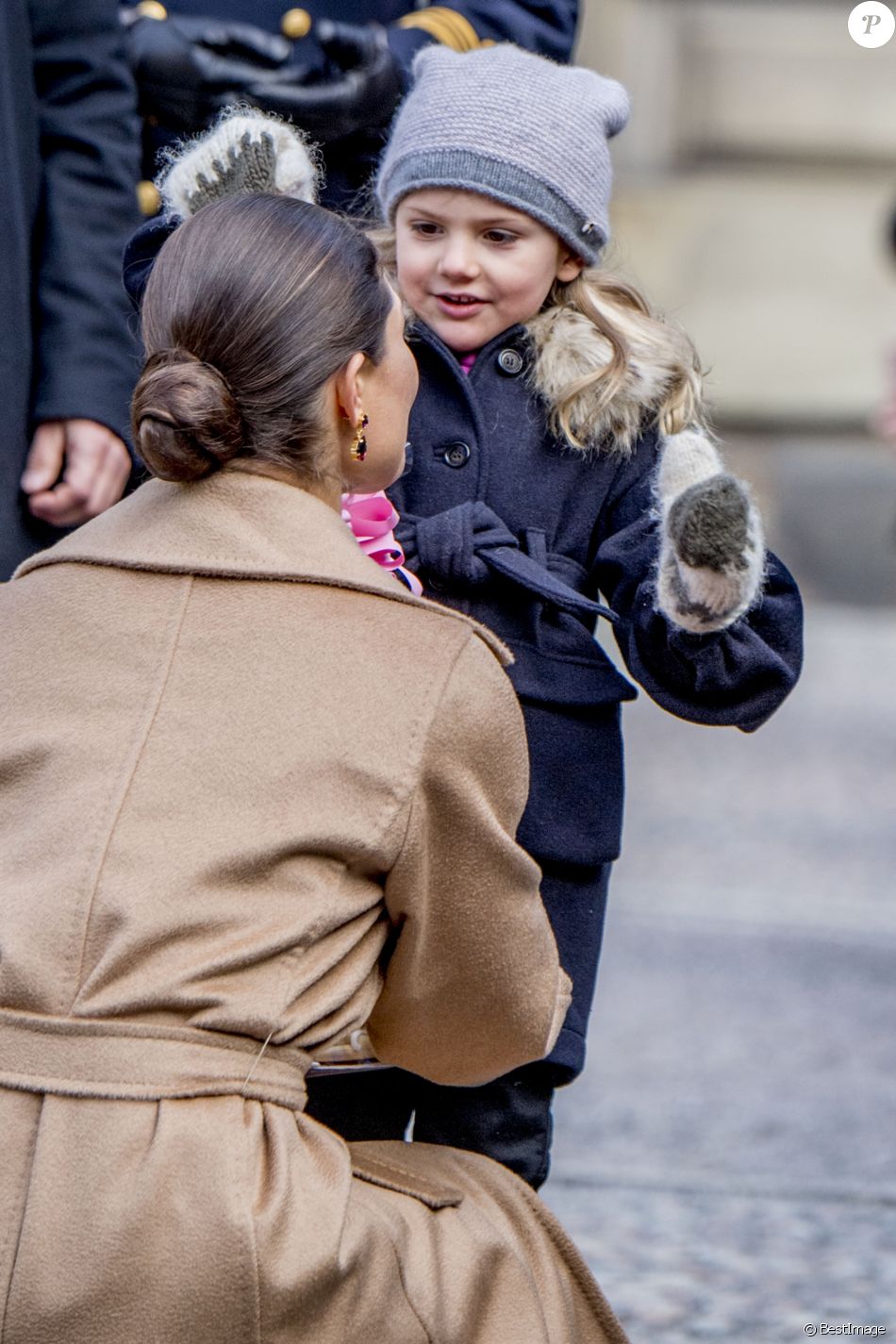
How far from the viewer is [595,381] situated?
7.73 ft

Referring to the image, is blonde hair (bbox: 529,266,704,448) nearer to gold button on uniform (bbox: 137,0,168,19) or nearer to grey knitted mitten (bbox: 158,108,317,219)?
grey knitted mitten (bbox: 158,108,317,219)

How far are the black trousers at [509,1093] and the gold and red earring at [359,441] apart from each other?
60 centimetres

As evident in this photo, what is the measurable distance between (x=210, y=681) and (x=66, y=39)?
1293 millimetres

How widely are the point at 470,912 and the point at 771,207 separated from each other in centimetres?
1063

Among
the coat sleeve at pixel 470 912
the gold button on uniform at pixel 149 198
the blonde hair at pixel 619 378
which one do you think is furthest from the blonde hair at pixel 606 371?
the gold button on uniform at pixel 149 198

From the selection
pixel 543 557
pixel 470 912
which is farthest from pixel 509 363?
pixel 470 912

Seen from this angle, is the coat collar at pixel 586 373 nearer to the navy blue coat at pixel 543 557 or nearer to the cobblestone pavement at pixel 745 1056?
the navy blue coat at pixel 543 557

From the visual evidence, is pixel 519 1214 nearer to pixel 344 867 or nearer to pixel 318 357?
pixel 344 867

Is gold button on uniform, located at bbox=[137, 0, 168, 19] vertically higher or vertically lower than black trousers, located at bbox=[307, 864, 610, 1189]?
higher

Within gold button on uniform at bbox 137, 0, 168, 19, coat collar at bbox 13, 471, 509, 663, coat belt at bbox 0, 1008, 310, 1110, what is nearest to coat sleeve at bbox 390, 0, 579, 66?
gold button on uniform at bbox 137, 0, 168, 19

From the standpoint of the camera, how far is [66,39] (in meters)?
2.83

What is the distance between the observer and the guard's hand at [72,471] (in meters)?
2.75

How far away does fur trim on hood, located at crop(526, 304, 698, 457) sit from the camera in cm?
237

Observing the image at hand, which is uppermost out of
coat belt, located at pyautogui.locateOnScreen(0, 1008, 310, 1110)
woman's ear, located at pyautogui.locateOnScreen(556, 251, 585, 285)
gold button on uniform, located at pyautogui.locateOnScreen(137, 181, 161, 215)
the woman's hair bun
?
woman's ear, located at pyautogui.locateOnScreen(556, 251, 585, 285)
